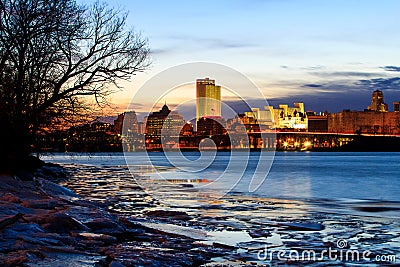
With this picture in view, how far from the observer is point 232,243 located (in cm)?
1071

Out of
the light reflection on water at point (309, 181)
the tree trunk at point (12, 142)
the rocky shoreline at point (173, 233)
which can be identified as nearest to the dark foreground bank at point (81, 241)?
the rocky shoreline at point (173, 233)

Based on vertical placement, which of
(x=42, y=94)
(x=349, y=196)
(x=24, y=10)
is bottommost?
(x=349, y=196)

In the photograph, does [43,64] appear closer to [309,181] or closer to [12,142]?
[12,142]

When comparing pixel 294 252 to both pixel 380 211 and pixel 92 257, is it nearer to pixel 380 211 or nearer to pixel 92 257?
pixel 92 257

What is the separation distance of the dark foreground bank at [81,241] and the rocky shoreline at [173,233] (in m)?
0.01

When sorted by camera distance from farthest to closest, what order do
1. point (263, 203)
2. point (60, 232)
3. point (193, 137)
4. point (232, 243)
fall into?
point (193, 137) < point (263, 203) < point (232, 243) < point (60, 232)

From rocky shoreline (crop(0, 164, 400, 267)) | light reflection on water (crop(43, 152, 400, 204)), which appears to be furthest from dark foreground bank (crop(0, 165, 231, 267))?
light reflection on water (crop(43, 152, 400, 204))

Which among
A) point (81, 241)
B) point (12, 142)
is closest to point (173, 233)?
point (81, 241)

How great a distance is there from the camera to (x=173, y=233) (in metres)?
11.4

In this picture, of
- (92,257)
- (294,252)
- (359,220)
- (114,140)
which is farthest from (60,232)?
(114,140)

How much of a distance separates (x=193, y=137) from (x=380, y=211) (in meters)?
93.0

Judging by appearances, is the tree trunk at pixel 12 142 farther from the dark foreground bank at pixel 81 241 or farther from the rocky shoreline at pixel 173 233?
the dark foreground bank at pixel 81 241

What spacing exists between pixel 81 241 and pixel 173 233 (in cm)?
257

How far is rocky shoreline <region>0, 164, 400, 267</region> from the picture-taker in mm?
8445
